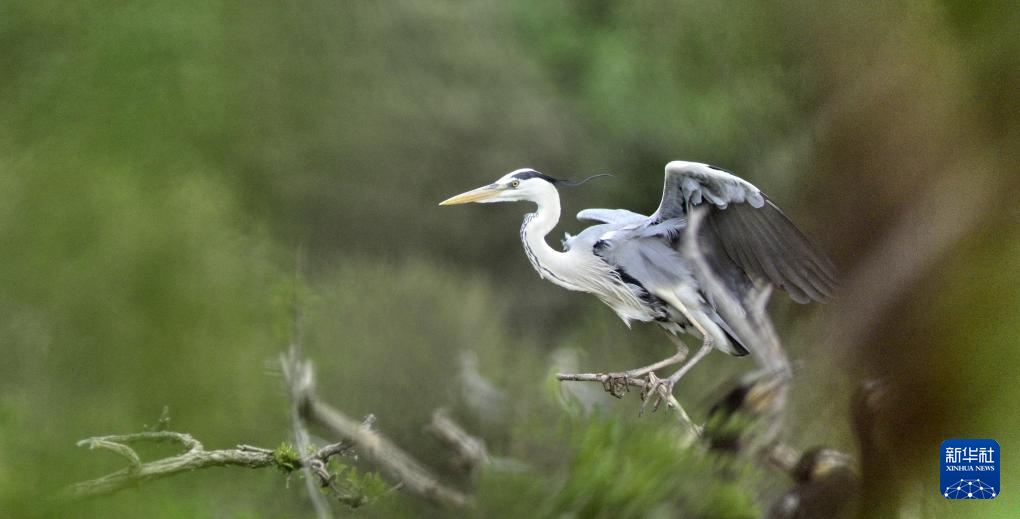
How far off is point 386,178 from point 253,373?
387 mm

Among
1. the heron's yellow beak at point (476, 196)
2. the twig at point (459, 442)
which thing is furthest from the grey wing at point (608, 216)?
the twig at point (459, 442)

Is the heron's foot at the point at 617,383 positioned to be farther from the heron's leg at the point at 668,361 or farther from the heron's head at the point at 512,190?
the heron's head at the point at 512,190

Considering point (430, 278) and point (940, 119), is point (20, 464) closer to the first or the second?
point (430, 278)

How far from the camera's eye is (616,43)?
5.50 feet

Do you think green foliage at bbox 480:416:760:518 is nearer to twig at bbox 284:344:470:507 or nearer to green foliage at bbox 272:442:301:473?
twig at bbox 284:344:470:507

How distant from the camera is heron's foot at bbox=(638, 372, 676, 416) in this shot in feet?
5.41

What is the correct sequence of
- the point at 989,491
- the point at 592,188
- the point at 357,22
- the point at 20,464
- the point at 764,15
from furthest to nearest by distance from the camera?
the point at 989,491 < the point at 764,15 < the point at 592,188 < the point at 357,22 < the point at 20,464

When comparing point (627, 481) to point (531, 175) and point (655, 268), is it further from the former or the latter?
point (531, 175)

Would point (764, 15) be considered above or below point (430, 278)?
above

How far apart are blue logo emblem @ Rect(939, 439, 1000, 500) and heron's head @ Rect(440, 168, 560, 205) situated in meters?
1.02

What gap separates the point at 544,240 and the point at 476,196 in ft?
0.46

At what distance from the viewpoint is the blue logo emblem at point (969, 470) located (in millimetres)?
1867

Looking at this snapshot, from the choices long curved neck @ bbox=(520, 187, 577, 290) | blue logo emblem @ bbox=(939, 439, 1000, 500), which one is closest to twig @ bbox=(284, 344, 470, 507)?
long curved neck @ bbox=(520, 187, 577, 290)

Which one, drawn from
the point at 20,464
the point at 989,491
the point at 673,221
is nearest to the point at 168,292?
the point at 20,464
